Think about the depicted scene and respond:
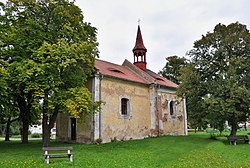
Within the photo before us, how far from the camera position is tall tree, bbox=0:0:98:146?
48.2 feet

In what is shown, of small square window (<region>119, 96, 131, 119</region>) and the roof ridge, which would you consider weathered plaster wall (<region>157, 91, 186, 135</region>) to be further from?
small square window (<region>119, 96, 131, 119</region>)

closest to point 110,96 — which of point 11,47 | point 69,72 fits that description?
point 69,72

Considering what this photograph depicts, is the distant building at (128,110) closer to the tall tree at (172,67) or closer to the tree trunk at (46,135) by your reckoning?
the tree trunk at (46,135)

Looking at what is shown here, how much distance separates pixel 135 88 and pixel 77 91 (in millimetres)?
9135

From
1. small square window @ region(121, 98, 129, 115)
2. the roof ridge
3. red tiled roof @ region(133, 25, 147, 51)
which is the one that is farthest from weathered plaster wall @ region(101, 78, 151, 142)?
red tiled roof @ region(133, 25, 147, 51)

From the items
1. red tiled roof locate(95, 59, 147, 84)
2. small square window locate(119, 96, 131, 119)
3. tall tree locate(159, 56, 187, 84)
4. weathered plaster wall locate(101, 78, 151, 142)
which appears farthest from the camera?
tall tree locate(159, 56, 187, 84)

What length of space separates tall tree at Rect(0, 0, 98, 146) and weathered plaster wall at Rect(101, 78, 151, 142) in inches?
154

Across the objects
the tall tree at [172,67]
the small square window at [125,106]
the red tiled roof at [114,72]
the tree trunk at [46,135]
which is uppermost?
the tall tree at [172,67]

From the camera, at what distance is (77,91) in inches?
627

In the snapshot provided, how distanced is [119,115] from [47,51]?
9.20m

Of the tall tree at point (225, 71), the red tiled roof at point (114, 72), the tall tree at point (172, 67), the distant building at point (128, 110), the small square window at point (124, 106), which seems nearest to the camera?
the tall tree at point (225, 71)

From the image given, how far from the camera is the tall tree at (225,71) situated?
18141mm

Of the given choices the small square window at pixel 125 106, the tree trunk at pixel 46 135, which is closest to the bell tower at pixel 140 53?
the small square window at pixel 125 106

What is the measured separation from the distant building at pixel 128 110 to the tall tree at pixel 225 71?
4550mm
